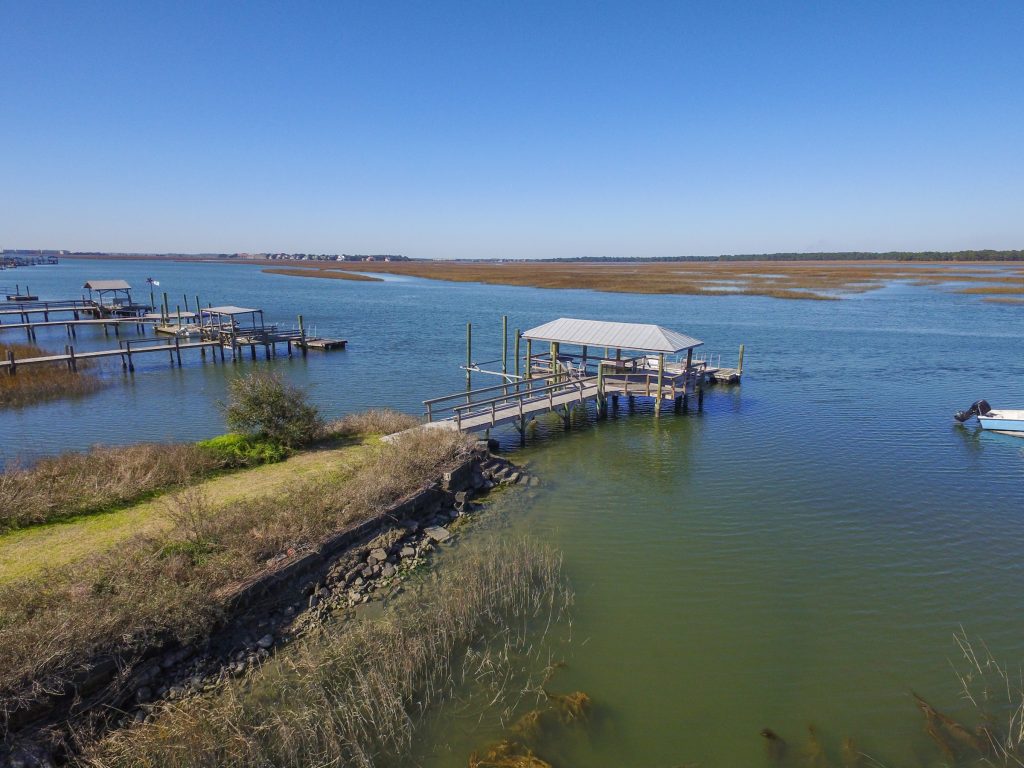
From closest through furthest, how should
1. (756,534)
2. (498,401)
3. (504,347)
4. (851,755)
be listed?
(851,755) → (756,534) → (498,401) → (504,347)

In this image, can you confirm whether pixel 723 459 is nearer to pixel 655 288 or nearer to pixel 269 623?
pixel 269 623

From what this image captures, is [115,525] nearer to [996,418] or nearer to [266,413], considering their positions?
[266,413]

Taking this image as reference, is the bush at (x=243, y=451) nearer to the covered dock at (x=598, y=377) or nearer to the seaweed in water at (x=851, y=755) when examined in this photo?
the covered dock at (x=598, y=377)

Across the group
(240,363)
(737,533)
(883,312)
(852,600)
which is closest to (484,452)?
(737,533)

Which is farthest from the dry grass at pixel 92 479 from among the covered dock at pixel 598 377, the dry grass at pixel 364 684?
the covered dock at pixel 598 377

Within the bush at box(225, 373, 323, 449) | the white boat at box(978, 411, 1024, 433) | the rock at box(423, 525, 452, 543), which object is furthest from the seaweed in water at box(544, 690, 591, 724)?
the white boat at box(978, 411, 1024, 433)

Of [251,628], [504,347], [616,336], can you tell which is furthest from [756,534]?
[504,347]
